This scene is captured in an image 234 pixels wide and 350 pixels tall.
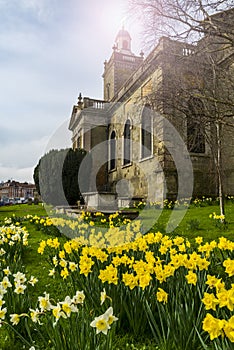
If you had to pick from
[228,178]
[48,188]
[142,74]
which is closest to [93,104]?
[142,74]

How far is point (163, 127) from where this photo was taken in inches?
562

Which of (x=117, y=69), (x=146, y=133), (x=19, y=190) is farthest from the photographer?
(x=19, y=190)

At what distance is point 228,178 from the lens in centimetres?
1470

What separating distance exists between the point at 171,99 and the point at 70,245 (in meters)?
4.44

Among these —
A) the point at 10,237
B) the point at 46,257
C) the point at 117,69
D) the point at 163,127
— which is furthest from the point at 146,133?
the point at 117,69

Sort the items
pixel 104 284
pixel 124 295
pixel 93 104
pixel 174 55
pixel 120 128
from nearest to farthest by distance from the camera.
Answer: pixel 124 295 < pixel 104 284 < pixel 174 55 < pixel 120 128 < pixel 93 104

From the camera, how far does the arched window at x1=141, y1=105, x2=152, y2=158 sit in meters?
17.0

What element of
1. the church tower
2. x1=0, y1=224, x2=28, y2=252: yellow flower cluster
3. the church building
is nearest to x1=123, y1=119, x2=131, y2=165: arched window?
the church building

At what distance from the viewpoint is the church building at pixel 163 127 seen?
6941mm

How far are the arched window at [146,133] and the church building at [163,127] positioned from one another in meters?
0.06

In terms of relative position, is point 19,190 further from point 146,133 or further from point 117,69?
point 146,133

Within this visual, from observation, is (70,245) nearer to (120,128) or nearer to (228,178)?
(228,178)

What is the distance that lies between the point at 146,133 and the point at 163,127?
3.36 metres

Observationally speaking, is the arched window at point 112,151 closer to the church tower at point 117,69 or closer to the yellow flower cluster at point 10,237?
the church tower at point 117,69
